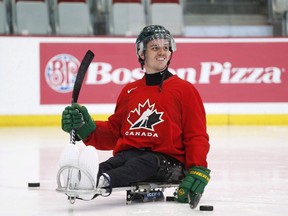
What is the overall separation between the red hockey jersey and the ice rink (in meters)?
0.28

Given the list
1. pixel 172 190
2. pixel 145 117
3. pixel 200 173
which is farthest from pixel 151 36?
pixel 172 190

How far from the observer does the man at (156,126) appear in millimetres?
4016

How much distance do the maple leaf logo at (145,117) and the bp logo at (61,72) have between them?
20.7 feet

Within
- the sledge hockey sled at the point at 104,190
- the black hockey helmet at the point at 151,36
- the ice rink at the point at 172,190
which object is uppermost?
the black hockey helmet at the point at 151,36

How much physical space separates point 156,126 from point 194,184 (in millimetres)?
401

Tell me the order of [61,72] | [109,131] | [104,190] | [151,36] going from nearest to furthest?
1. [104,190]
2. [151,36]
3. [109,131]
4. [61,72]

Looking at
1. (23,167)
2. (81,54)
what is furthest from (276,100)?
(23,167)

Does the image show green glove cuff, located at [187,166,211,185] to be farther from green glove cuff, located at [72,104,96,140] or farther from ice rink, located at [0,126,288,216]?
green glove cuff, located at [72,104,96,140]

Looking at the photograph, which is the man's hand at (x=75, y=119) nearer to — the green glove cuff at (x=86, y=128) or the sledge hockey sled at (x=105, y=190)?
the green glove cuff at (x=86, y=128)

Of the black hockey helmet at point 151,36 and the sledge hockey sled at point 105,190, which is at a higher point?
the black hockey helmet at point 151,36

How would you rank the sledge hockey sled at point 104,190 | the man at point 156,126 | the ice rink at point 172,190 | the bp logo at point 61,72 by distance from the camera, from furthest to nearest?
the bp logo at point 61,72, the man at point 156,126, the ice rink at point 172,190, the sledge hockey sled at point 104,190

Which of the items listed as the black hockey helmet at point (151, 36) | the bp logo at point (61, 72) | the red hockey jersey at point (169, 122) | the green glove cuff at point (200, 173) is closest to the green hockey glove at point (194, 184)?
the green glove cuff at point (200, 173)

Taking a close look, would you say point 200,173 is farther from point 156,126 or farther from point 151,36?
point 151,36

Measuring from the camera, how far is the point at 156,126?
→ 4.10 m
